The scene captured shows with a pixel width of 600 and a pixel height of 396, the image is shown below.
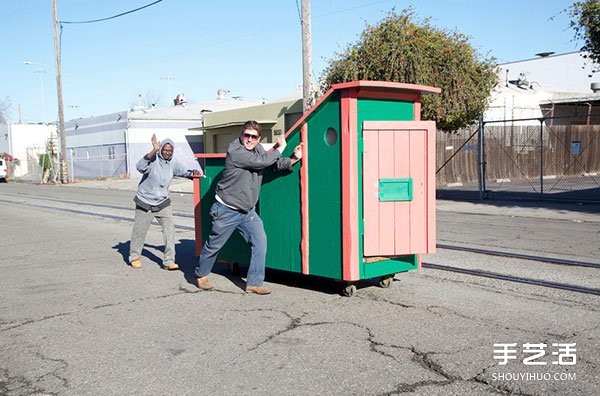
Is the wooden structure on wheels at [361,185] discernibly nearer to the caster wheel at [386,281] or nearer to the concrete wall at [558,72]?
the caster wheel at [386,281]

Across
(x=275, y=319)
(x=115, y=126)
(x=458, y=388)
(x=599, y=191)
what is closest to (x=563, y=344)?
(x=458, y=388)

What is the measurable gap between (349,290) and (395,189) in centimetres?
112

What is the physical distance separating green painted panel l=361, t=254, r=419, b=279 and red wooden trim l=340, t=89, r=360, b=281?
16 cm

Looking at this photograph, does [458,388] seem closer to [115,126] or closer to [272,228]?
[272,228]

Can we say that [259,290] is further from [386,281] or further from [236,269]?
[386,281]

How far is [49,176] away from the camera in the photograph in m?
43.7

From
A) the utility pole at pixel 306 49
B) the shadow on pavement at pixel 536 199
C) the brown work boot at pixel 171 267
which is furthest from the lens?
the utility pole at pixel 306 49

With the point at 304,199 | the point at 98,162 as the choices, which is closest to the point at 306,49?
the point at 304,199

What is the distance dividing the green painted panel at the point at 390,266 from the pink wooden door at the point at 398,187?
6.3 inches

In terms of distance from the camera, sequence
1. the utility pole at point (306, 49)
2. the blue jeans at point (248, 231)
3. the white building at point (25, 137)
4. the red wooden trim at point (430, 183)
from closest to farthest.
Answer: the red wooden trim at point (430, 183)
the blue jeans at point (248, 231)
the utility pole at point (306, 49)
the white building at point (25, 137)

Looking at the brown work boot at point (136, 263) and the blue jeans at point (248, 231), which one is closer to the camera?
the blue jeans at point (248, 231)

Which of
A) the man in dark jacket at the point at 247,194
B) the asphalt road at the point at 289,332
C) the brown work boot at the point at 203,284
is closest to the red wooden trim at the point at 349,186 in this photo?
the asphalt road at the point at 289,332

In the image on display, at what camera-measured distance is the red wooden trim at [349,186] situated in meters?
6.09

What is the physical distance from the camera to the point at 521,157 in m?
28.7
